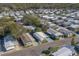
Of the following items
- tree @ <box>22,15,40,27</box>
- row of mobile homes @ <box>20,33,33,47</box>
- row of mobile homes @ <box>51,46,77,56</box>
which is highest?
tree @ <box>22,15,40,27</box>

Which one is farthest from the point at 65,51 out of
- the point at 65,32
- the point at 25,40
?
the point at 25,40

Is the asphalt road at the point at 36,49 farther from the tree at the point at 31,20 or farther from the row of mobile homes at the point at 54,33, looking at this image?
the tree at the point at 31,20

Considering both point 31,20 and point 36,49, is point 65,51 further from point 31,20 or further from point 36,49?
point 31,20

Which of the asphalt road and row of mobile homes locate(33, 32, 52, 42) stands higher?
row of mobile homes locate(33, 32, 52, 42)

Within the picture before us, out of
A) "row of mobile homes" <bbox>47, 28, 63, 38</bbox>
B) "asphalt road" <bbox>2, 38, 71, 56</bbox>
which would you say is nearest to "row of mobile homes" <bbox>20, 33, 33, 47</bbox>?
"asphalt road" <bbox>2, 38, 71, 56</bbox>

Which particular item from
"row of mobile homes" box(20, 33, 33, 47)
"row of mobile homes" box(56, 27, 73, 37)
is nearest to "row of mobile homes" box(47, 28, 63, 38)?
"row of mobile homes" box(56, 27, 73, 37)

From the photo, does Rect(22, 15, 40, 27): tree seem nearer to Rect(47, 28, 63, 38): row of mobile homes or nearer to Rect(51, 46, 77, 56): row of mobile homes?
Rect(47, 28, 63, 38): row of mobile homes

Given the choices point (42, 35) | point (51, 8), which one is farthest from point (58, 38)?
point (51, 8)

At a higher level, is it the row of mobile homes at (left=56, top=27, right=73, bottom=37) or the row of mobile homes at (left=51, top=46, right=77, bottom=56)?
the row of mobile homes at (left=56, top=27, right=73, bottom=37)

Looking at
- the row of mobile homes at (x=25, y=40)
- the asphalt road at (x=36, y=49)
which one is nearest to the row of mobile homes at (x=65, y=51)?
the asphalt road at (x=36, y=49)

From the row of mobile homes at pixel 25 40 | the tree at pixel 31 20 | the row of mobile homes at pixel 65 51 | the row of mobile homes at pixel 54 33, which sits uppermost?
the tree at pixel 31 20

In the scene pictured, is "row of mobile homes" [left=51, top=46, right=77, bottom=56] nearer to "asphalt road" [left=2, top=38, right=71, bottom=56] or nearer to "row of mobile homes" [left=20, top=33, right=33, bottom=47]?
"asphalt road" [left=2, top=38, right=71, bottom=56]

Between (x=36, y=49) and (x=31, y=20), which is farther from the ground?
(x=31, y=20)

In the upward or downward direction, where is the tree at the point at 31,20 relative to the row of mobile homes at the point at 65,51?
upward
